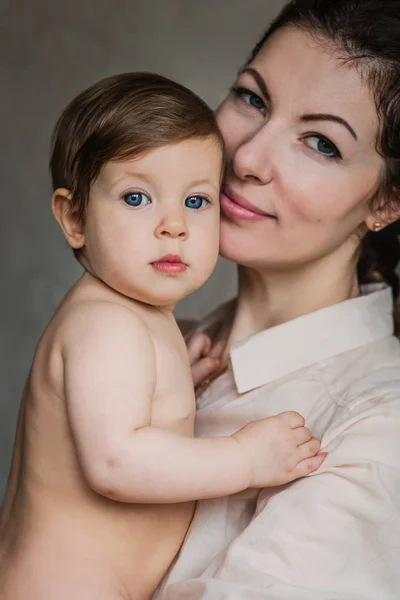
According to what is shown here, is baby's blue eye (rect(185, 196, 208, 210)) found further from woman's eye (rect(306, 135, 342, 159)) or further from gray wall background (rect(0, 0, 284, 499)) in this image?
gray wall background (rect(0, 0, 284, 499))

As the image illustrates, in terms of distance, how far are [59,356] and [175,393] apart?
8.1 inches

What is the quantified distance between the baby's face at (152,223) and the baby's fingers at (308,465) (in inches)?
13.1

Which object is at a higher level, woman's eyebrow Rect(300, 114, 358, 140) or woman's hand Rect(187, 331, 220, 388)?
woman's eyebrow Rect(300, 114, 358, 140)

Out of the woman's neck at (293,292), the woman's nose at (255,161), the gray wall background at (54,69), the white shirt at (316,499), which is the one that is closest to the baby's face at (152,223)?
the woman's nose at (255,161)

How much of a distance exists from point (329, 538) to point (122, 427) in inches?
14.6

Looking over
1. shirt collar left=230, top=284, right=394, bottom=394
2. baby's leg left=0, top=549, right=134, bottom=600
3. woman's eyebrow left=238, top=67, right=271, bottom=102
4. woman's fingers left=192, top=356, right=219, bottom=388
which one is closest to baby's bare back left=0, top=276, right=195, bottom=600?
baby's leg left=0, top=549, right=134, bottom=600

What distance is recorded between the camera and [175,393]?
1821 mm

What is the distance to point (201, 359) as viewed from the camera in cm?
235

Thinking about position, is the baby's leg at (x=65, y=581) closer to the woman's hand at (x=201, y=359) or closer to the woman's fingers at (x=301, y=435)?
the woman's fingers at (x=301, y=435)

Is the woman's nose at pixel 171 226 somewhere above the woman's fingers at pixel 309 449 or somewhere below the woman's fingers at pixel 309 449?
above

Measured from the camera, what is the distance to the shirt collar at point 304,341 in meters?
2.11

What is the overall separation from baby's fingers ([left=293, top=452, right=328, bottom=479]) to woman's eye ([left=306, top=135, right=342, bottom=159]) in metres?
0.60

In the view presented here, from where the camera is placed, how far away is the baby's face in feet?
5.72

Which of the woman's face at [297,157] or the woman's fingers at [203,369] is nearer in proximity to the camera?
the woman's face at [297,157]
